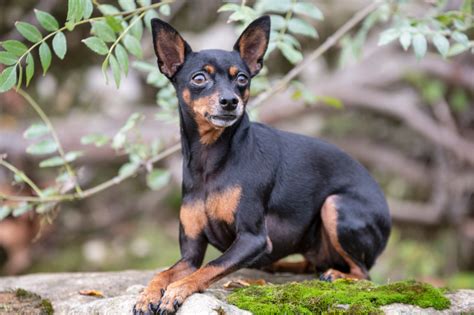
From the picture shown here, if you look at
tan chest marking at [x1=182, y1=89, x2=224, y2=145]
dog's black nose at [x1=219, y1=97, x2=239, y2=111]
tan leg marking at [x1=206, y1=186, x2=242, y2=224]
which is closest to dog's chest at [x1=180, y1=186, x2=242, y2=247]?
tan leg marking at [x1=206, y1=186, x2=242, y2=224]

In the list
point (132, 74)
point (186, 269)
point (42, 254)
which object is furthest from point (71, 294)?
point (132, 74)

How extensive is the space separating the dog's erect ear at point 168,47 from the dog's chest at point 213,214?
75cm

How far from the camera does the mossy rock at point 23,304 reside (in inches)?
173

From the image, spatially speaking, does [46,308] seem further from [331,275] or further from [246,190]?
[331,275]

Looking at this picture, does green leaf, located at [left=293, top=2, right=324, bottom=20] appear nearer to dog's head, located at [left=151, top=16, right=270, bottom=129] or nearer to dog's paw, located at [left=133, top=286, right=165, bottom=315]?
dog's head, located at [left=151, top=16, right=270, bottom=129]

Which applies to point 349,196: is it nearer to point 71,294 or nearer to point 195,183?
point 195,183

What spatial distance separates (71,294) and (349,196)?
188cm

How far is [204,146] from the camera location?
14.7 feet

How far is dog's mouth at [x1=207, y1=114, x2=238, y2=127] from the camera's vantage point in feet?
13.6

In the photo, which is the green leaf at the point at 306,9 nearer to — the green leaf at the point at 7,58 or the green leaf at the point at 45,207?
the green leaf at the point at 7,58

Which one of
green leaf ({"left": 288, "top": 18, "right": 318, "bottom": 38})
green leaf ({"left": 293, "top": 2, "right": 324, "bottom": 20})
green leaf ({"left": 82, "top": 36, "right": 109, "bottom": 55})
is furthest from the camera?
green leaf ({"left": 288, "top": 18, "right": 318, "bottom": 38})

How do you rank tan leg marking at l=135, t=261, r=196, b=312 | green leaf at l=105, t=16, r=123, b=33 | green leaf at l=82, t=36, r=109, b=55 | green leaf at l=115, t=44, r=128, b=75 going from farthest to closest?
green leaf at l=105, t=16, r=123, b=33 < green leaf at l=115, t=44, r=128, b=75 < green leaf at l=82, t=36, r=109, b=55 < tan leg marking at l=135, t=261, r=196, b=312

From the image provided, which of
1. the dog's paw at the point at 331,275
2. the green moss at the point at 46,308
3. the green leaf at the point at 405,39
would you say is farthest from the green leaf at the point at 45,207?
the green leaf at the point at 405,39

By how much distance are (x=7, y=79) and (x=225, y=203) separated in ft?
4.51
